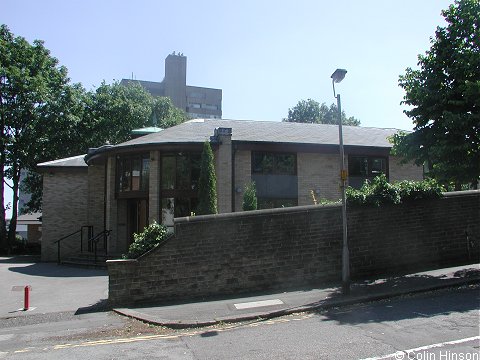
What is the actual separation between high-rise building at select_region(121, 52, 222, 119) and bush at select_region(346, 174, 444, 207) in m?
51.6

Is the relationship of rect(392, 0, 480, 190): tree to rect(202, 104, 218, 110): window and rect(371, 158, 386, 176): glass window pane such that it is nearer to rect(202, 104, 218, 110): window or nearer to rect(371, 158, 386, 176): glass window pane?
rect(371, 158, 386, 176): glass window pane

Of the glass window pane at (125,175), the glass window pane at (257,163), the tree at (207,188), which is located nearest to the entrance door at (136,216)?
the glass window pane at (125,175)

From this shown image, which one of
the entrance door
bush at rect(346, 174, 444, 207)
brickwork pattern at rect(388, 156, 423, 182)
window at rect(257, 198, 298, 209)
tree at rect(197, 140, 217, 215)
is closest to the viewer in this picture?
bush at rect(346, 174, 444, 207)

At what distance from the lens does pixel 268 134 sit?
20.8m

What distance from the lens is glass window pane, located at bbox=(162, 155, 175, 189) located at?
1869cm

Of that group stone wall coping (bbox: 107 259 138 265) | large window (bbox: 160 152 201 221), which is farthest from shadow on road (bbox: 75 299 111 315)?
large window (bbox: 160 152 201 221)

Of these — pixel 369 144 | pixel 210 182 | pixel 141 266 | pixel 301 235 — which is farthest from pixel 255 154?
pixel 141 266

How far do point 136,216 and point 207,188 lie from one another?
5623 millimetres

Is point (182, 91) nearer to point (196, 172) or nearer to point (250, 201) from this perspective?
point (196, 172)

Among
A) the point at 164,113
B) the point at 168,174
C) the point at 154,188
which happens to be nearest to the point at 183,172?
the point at 168,174

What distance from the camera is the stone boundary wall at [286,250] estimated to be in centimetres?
1093

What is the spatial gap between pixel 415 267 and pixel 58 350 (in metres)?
10.1

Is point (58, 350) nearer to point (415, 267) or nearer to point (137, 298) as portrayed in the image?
point (137, 298)

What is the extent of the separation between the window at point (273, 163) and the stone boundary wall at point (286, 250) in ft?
24.4
